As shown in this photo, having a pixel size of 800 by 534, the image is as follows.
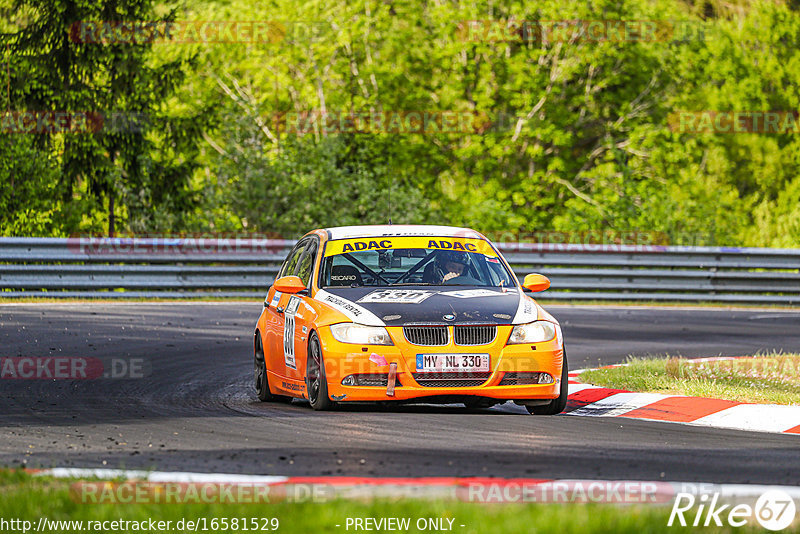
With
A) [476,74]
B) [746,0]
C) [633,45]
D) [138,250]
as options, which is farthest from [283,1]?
[746,0]

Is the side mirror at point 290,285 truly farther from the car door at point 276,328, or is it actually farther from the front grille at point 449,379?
the front grille at point 449,379

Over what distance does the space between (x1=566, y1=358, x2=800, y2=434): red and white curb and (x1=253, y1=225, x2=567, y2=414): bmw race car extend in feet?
2.32

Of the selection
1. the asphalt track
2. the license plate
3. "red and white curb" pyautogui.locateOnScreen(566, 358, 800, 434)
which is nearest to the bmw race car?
the license plate

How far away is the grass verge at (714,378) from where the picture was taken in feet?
35.2

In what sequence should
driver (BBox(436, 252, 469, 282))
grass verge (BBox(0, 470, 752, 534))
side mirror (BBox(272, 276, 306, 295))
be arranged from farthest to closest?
driver (BBox(436, 252, 469, 282)) → side mirror (BBox(272, 276, 306, 295)) → grass verge (BBox(0, 470, 752, 534))

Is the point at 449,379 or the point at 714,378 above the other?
the point at 449,379

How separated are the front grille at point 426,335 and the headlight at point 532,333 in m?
0.51

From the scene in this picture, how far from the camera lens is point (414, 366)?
30.3 ft

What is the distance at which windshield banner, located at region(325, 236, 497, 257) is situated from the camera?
1084cm

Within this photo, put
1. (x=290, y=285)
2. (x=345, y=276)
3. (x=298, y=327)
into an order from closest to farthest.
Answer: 1. (x=298, y=327)
2. (x=290, y=285)
3. (x=345, y=276)

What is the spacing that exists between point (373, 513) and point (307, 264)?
20.1 ft

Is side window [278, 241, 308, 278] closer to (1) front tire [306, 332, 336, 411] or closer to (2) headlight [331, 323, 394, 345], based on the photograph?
(1) front tire [306, 332, 336, 411]

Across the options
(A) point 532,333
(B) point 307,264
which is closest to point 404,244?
(B) point 307,264

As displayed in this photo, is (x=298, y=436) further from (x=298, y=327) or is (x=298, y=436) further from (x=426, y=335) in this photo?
(x=298, y=327)
